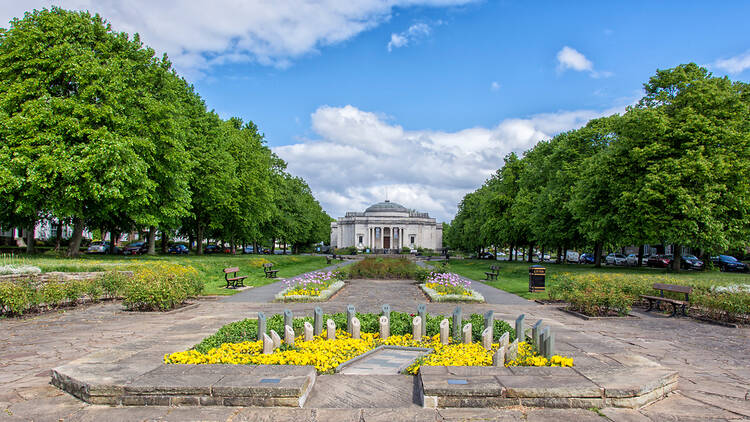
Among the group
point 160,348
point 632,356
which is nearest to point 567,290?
point 632,356

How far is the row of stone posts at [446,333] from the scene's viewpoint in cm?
671

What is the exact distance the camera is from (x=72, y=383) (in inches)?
221

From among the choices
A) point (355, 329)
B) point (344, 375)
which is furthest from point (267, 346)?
point (355, 329)

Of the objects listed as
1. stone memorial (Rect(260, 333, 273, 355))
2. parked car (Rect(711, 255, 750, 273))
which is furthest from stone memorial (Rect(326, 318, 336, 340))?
parked car (Rect(711, 255, 750, 273))

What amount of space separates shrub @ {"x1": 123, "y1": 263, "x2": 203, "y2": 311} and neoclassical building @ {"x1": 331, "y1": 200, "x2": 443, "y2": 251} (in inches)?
3761

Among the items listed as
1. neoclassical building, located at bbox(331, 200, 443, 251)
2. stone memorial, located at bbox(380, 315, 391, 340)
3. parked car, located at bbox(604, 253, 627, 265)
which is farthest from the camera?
neoclassical building, located at bbox(331, 200, 443, 251)

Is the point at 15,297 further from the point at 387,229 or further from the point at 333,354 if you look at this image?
the point at 387,229

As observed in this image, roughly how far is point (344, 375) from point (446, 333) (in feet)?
7.53

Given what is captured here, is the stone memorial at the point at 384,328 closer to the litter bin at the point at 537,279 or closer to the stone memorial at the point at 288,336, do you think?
the stone memorial at the point at 288,336

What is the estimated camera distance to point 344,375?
6312mm

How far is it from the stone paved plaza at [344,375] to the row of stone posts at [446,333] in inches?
44.2

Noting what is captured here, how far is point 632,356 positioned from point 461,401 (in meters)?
3.49

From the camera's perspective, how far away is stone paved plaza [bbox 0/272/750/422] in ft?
16.4

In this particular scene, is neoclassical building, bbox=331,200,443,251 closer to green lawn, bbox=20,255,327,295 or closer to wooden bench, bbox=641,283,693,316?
green lawn, bbox=20,255,327,295
